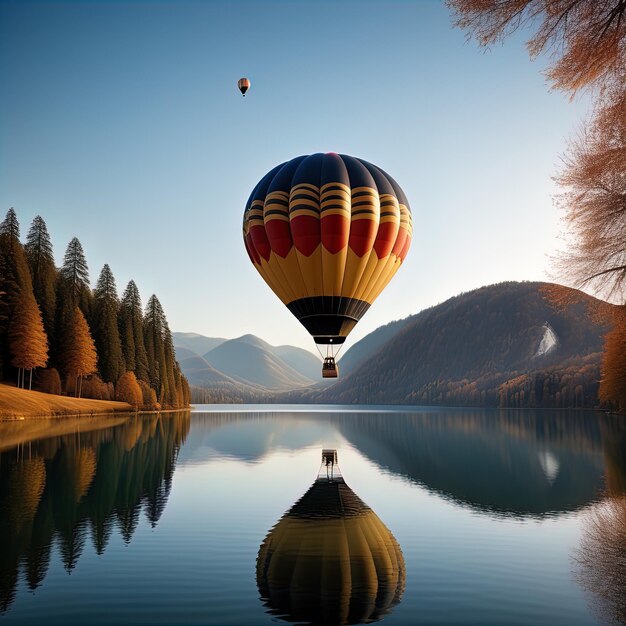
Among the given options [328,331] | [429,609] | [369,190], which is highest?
[369,190]

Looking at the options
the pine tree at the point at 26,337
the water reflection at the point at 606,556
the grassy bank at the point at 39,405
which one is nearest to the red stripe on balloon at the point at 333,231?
the water reflection at the point at 606,556

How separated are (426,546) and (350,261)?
63.1 ft

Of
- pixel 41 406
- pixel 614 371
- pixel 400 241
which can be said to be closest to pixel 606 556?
pixel 400 241

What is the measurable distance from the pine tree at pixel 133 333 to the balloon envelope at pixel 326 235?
6279 centimetres

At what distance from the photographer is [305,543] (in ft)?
49.1

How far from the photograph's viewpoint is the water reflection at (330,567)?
1020 cm

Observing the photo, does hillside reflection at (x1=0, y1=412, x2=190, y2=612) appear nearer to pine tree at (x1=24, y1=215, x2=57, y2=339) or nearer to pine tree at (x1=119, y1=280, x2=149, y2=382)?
pine tree at (x1=24, y1=215, x2=57, y2=339)

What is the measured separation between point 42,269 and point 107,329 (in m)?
12.3

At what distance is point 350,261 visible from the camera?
32125 millimetres

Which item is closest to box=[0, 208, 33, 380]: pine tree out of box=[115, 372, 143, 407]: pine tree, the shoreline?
the shoreline

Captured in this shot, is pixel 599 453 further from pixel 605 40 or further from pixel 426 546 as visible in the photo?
pixel 605 40

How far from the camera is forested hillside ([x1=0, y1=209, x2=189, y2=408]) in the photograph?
66.9 metres

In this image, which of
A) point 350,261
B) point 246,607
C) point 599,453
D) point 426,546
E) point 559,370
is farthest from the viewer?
point 559,370

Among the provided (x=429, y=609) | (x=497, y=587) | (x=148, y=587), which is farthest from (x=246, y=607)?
(x=497, y=587)
